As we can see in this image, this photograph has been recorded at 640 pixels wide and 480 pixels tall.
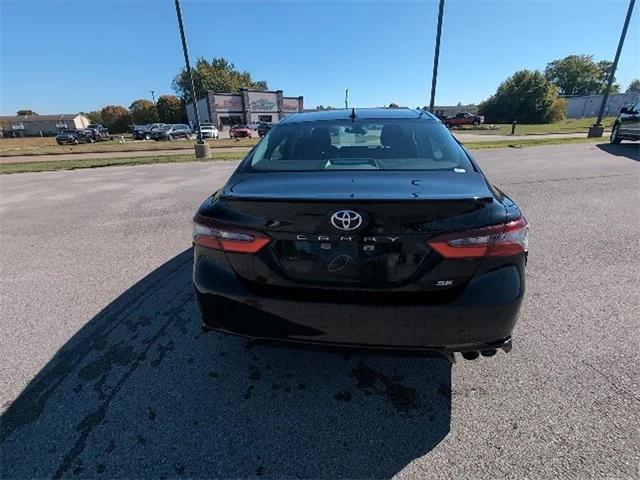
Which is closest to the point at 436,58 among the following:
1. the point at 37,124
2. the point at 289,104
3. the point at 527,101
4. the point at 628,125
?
the point at 628,125

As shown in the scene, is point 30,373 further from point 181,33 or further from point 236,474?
point 181,33

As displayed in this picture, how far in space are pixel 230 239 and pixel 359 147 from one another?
4.48 feet

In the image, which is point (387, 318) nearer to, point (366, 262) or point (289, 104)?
point (366, 262)

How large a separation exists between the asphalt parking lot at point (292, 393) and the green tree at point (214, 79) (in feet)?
257

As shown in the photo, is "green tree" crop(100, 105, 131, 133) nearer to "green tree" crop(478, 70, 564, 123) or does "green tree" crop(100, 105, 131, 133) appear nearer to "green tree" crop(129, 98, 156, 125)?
"green tree" crop(129, 98, 156, 125)

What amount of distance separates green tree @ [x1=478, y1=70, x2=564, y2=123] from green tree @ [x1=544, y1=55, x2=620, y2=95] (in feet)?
160

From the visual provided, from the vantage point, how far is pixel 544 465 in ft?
5.66

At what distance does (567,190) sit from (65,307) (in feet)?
27.7

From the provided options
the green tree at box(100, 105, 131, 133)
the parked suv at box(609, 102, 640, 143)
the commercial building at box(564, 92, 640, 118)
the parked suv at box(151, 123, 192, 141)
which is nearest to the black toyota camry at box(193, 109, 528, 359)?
the parked suv at box(609, 102, 640, 143)

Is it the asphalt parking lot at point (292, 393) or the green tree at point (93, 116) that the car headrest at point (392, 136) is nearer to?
the asphalt parking lot at point (292, 393)

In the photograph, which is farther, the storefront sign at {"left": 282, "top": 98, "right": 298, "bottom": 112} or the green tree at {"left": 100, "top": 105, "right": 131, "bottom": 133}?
the green tree at {"left": 100, "top": 105, "right": 131, "bottom": 133}

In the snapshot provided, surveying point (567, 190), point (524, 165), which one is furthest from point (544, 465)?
point (524, 165)

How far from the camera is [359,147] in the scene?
2797mm

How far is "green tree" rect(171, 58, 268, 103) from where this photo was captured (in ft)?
269
